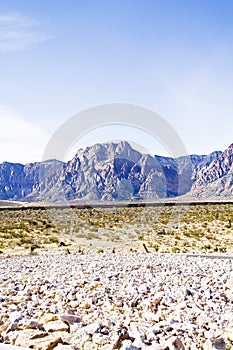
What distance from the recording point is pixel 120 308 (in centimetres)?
734

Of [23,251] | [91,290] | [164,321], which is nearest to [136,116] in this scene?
[23,251]

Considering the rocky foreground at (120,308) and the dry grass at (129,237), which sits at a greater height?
the rocky foreground at (120,308)

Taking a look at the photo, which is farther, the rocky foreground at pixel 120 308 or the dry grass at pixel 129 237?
the dry grass at pixel 129 237

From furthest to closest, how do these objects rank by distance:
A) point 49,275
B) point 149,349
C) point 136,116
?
point 136,116 → point 49,275 → point 149,349

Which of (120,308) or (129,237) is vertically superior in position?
(120,308)

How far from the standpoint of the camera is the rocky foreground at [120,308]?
5660mm

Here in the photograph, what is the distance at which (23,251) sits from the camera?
20219 millimetres

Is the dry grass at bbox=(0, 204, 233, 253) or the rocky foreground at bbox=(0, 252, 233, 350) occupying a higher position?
the rocky foreground at bbox=(0, 252, 233, 350)

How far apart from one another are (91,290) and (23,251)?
1227 cm

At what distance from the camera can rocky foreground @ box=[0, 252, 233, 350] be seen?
5.66 m

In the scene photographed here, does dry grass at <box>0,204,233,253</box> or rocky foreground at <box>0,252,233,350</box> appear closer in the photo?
→ rocky foreground at <box>0,252,233,350</box>

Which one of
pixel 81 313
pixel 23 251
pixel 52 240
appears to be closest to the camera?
pixel 81 313

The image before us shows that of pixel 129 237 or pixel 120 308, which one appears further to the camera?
pixel 129 237

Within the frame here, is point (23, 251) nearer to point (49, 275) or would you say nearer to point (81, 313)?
point (49, 275)
